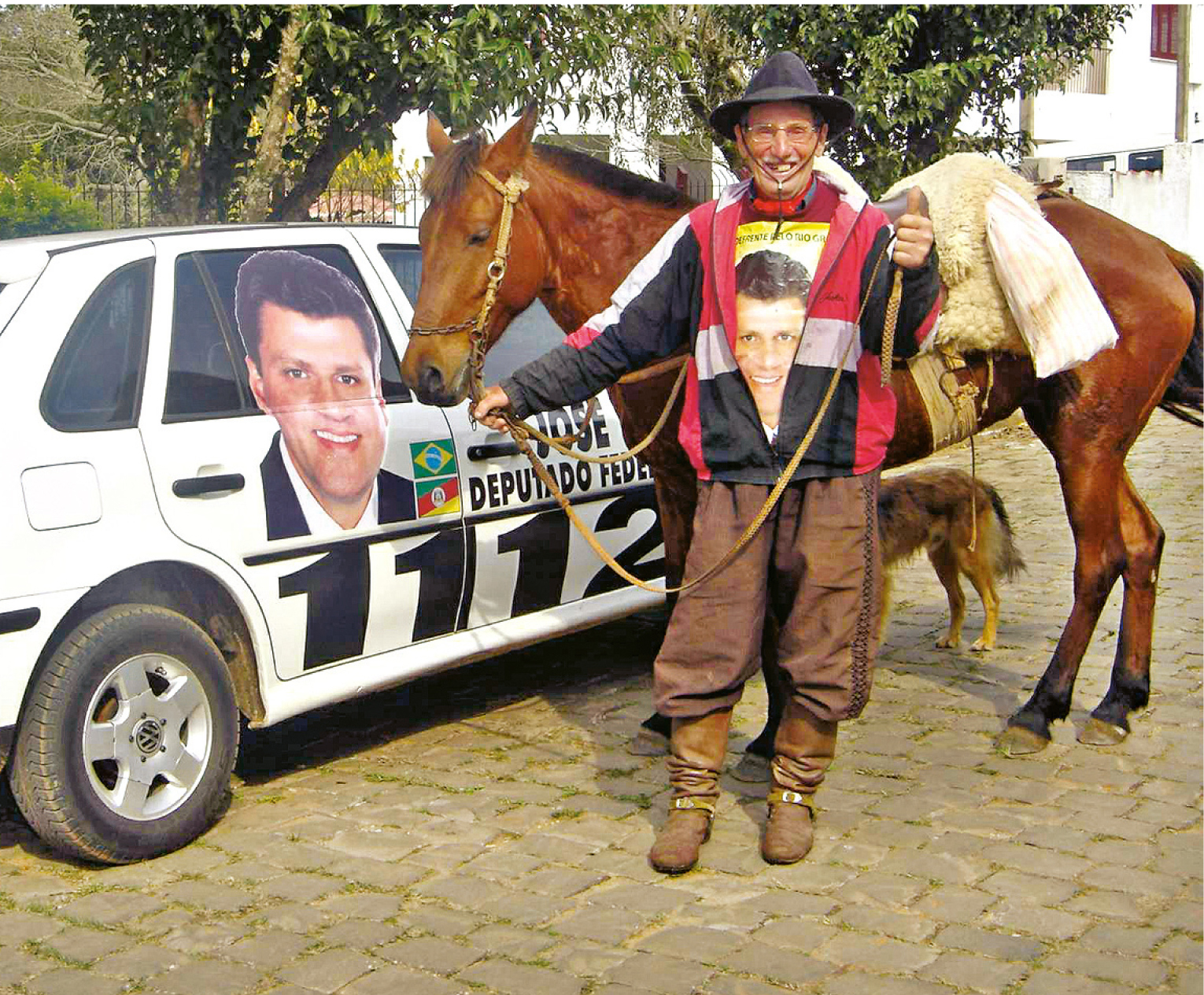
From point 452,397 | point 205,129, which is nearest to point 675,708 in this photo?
point 452,397

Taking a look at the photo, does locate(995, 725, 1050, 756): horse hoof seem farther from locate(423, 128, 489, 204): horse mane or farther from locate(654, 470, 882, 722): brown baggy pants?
locate(423, 128, 489, 204): horse mane

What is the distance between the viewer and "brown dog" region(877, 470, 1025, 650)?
21.7 ft

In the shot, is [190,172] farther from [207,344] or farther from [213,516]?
[213,516]

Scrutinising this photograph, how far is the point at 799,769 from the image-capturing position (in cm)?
467

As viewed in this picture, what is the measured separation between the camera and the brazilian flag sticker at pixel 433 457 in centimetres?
537

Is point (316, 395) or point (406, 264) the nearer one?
point (316, 395)

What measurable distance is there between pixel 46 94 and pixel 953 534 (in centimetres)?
2118

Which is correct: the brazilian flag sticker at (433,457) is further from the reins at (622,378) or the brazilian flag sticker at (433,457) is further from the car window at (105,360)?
the car window at (105,360)

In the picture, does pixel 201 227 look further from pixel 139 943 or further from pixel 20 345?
pixel 139 943

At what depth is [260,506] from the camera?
486 cm

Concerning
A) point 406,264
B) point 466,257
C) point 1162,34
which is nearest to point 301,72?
point 406,264

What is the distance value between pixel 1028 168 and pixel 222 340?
15109 mm

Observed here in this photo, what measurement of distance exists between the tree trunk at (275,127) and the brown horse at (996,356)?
115 inches

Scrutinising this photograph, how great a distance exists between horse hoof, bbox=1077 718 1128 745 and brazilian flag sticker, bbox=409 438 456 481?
2548mm
